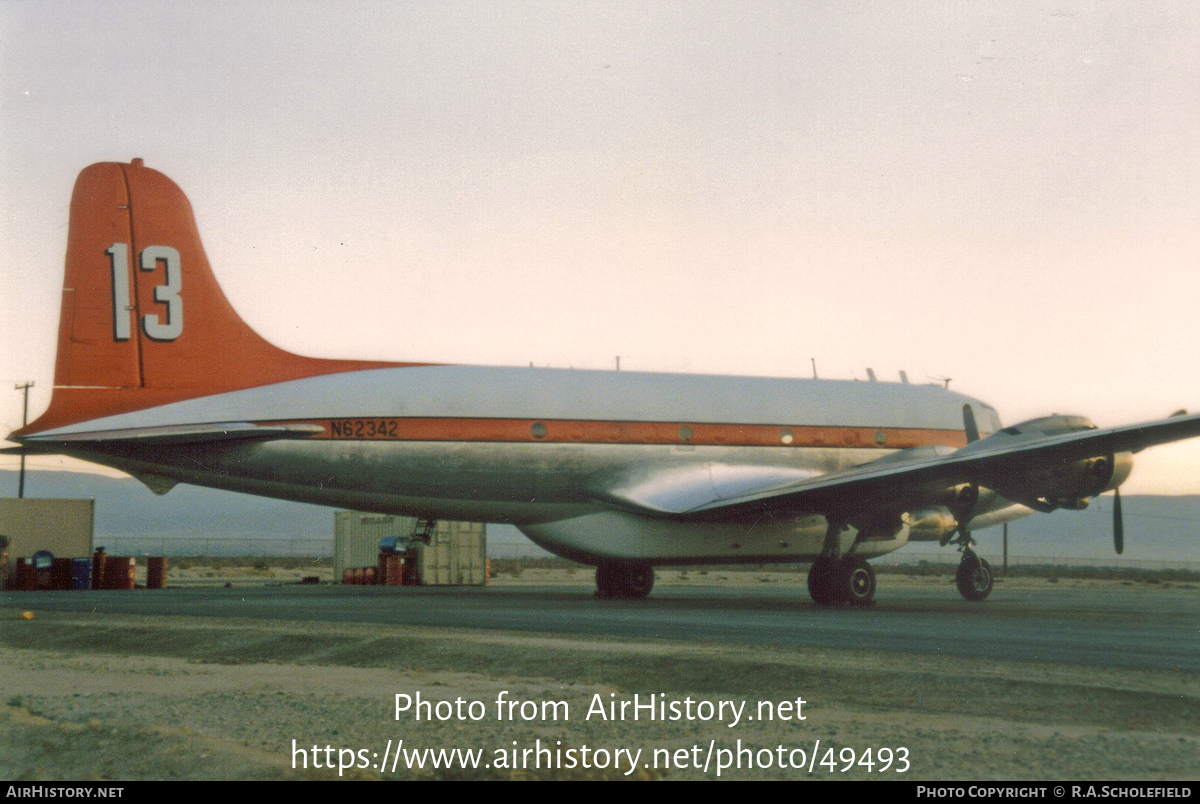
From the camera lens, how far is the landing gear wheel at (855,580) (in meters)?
19.5

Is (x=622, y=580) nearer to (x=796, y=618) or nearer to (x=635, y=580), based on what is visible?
(x=635, y=580)

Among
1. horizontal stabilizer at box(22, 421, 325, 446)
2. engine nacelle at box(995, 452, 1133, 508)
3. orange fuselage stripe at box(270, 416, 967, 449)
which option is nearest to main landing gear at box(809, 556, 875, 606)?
engine nacelle at box(995, 452, 1133, 508)

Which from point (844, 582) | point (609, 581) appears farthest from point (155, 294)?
Answer: point (844, 582)

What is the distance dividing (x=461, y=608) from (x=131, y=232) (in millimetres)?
8750

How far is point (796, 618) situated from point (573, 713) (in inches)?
358

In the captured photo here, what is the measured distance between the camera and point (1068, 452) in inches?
684

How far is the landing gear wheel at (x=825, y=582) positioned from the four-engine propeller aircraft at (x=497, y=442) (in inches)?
1.5

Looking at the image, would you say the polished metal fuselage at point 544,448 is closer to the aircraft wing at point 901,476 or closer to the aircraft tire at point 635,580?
the aircraft wing at point 901,476

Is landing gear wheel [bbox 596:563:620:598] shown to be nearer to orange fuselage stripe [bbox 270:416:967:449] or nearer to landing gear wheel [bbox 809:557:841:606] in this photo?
orange fuselage stripe [bbox 270:416:967:449]

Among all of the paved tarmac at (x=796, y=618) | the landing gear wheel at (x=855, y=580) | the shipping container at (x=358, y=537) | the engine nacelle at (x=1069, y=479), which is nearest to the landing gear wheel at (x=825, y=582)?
the landing gear wheel at (x=855, y=580)

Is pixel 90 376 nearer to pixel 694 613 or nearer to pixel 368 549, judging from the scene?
pixel 694 613

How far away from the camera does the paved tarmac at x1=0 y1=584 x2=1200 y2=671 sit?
1213 cm

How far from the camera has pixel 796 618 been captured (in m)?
16.2
